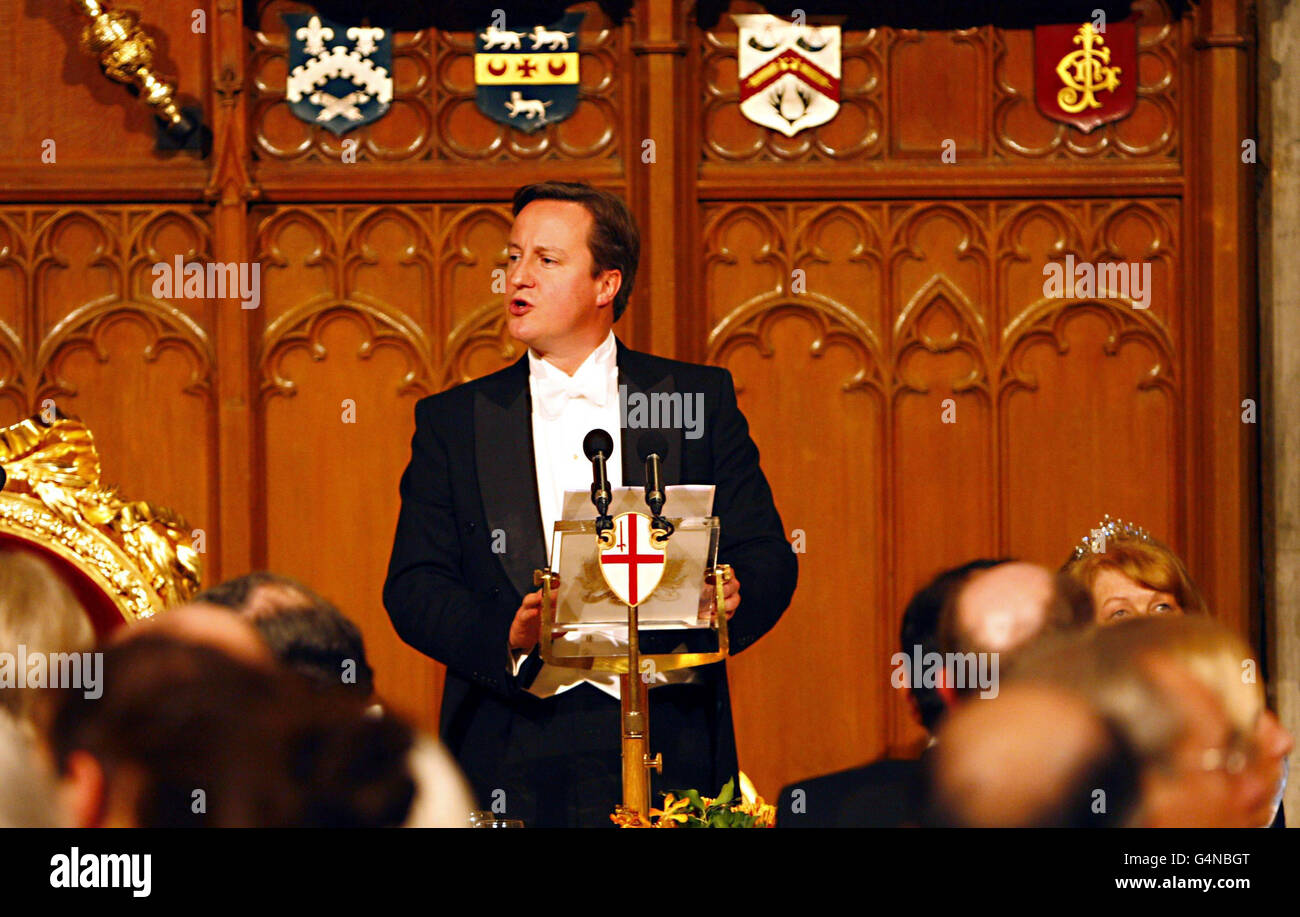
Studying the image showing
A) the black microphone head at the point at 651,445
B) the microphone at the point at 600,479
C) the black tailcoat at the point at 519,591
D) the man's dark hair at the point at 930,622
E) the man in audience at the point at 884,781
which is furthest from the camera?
the black microphone head at the point at 651,445

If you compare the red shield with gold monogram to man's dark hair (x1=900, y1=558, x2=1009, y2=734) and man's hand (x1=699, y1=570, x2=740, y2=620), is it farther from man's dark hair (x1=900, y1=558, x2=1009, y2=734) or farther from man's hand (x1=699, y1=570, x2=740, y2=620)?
man's dark hair (x1=900, y1=558, x2=1009, y2=734)

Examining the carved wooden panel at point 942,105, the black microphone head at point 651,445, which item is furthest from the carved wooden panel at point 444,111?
the black microphone head at point 651,445

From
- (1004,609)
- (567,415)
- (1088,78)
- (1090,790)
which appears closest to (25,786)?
(1090,790)

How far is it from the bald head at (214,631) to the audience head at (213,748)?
2 centimetres

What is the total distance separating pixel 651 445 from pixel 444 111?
7.87 feet

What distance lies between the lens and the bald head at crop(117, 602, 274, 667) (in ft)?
3.81

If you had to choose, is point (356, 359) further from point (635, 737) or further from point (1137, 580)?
point (1137, 580)

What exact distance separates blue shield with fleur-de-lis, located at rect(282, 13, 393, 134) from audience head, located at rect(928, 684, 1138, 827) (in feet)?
14.5

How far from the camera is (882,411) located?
17.0 feet

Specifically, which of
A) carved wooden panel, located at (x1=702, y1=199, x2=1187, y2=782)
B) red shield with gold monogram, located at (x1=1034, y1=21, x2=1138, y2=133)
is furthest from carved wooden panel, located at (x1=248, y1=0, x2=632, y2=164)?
red shield with gold monogram, located at (x1=1034, y1=21, x2=1138, y2=133)

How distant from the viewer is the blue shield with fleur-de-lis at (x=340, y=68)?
17.0 feet

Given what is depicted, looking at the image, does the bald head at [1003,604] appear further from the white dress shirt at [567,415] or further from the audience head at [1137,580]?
the white dress shirt at [567,415]

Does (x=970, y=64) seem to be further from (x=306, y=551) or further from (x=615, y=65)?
(x=306, y=551)
